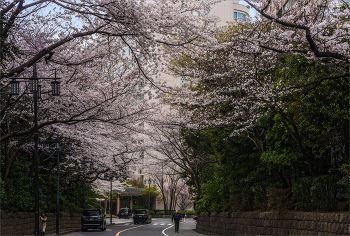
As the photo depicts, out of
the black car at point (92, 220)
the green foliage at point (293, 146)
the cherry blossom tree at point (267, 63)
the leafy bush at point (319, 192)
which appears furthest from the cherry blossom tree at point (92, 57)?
the black car at point (92, 220)

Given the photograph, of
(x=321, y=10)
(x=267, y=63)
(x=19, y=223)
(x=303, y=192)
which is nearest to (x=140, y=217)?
(x=19, y=223)

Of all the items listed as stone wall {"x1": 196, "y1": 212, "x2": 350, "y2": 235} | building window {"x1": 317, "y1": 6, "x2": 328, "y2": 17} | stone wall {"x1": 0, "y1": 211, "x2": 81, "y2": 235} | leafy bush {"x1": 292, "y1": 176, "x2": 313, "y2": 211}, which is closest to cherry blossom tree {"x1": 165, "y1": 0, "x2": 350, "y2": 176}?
building window {"x1": 317, "y1": 6, "x2": 328, "y2": 17}

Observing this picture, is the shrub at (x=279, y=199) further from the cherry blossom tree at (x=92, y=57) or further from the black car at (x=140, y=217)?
the black car at (x=140, y=217)

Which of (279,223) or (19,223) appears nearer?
(279,223)

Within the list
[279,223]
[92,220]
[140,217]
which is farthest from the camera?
[140,217]

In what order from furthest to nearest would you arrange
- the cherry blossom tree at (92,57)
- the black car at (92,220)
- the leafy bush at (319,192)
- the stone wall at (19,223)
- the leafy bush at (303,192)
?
1. the black car at (92,220)
2. the stone wall at (19,223)
3. the leafy bush at (303,192)
4. the leafy bush at (319,192)
5. the cherry blossom tree at (92,57)

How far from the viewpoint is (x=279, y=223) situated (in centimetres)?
1440

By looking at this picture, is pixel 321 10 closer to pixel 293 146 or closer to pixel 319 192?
pixel 293 146

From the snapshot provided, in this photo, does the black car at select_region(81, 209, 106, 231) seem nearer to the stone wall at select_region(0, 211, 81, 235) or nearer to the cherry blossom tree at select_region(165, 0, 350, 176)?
the stone wall at select_region(0, 211, 81, 235)

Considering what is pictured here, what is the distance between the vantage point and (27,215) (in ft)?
66.4

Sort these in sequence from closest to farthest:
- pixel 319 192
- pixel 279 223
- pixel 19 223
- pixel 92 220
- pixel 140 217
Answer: pixel 319 192 < pixel 279 223 < pixel 19 223 < pixel 92 220 < pixel 140 217

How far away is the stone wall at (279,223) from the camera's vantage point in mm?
10596

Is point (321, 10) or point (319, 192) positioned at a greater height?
point (321, 10)

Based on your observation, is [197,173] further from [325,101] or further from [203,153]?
[325,101]
